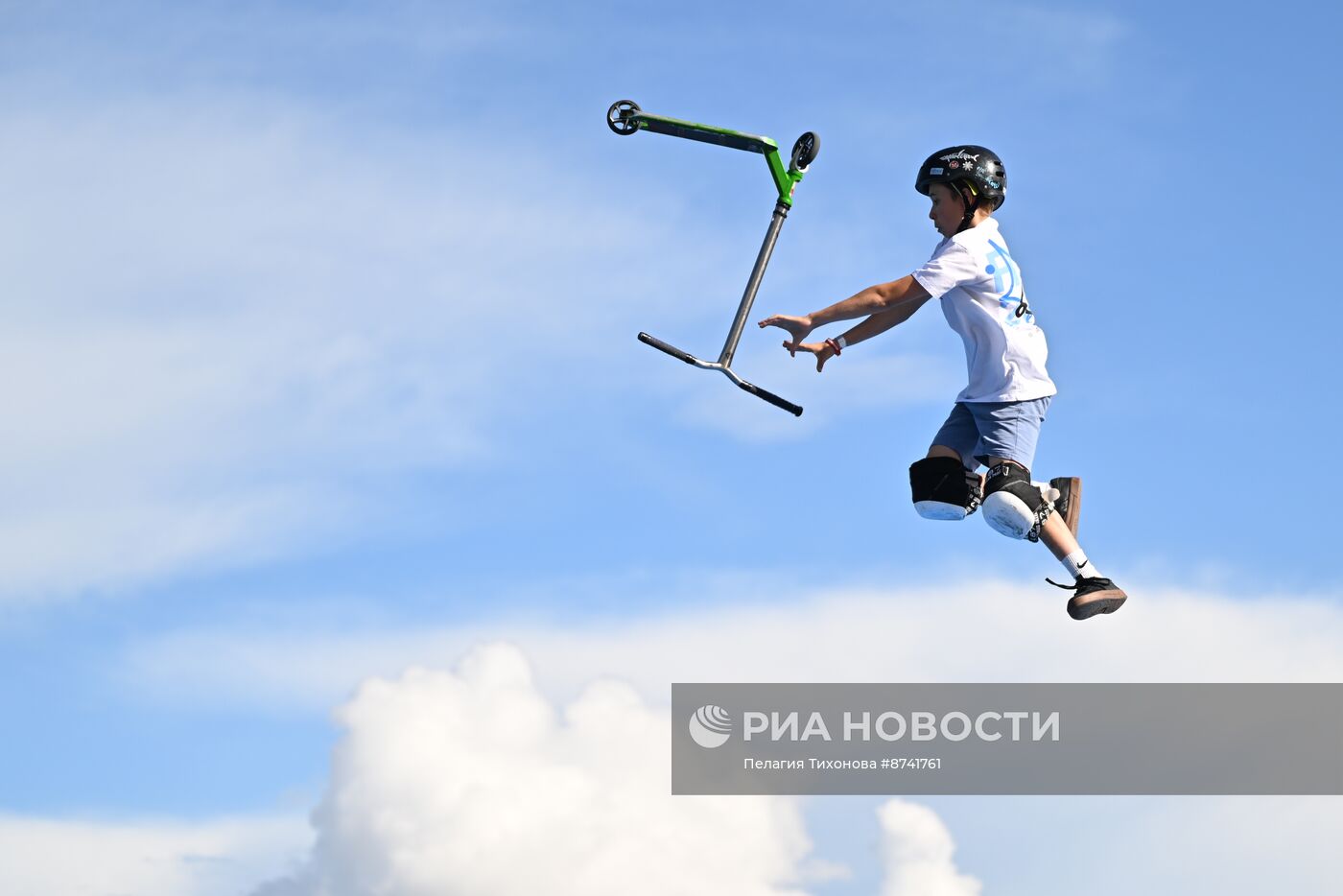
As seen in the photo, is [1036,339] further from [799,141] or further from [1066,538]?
[799,141]

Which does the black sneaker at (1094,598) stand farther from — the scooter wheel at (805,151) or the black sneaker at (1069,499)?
the scooter wheel at (805,151)

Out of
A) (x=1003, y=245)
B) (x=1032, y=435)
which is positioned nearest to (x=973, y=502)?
(x=1032, y=435)

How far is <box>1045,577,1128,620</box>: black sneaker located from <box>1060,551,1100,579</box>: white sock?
54 mm

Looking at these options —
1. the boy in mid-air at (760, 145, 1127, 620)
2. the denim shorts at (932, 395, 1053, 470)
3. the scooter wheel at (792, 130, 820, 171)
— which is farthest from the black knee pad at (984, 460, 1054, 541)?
Answer: the scooter wheel at (792, 130, 820, 171)

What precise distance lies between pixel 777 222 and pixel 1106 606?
4018 mm

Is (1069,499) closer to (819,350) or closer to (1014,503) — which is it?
(1014,503)

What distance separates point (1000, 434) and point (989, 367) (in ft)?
1.80

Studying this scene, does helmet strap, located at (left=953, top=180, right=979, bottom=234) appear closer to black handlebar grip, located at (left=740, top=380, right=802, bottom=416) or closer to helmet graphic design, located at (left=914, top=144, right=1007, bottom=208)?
helmet graphic design, located at (left=914, top=144, right=1007, bottom=208)

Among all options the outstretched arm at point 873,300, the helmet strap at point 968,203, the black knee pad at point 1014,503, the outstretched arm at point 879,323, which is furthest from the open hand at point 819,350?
the black knee pad at point 1014,503

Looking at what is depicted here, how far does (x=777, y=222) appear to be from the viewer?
13234 mm

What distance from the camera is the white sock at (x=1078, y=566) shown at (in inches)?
532

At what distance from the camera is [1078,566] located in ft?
44.4

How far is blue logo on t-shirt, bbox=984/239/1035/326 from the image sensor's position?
520 inches

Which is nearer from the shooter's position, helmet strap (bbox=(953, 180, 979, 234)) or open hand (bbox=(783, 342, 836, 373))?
helmet strap (bbox=(953, 180, 979, 234))
